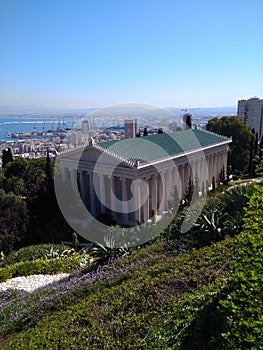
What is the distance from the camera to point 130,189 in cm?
2345

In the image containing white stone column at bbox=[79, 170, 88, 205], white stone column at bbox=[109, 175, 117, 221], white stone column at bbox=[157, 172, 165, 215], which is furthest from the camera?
white stone column at bbox=[79, 170, 88, 205]

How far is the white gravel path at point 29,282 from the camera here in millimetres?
12301

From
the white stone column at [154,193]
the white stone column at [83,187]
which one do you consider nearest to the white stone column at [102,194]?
the white stone column at [83,187]

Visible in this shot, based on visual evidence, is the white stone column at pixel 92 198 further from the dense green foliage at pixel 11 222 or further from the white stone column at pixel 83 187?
the dense green foliage at pixel 11 222

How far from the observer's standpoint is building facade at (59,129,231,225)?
2270cm

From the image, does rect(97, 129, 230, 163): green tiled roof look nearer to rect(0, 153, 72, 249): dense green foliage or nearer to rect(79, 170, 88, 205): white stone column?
rect(79, 170, 88, 205): white stone column

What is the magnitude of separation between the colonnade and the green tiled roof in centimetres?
121

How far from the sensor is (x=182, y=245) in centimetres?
968

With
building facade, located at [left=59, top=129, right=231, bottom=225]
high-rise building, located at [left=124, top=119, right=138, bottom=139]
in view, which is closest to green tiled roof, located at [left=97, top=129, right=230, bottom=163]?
building facade, located at [left=59, top=129, right=231, bottom=225]

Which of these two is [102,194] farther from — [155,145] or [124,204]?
[155,145]

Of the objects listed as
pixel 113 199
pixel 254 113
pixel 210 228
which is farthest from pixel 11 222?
pixel 254 113

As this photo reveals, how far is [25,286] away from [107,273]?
4.89 m

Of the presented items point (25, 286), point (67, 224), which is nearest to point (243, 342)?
point (25, 286)

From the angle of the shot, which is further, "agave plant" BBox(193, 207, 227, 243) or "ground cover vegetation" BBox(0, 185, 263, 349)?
"agave plant" BBox(193, 207, 227, 243)
